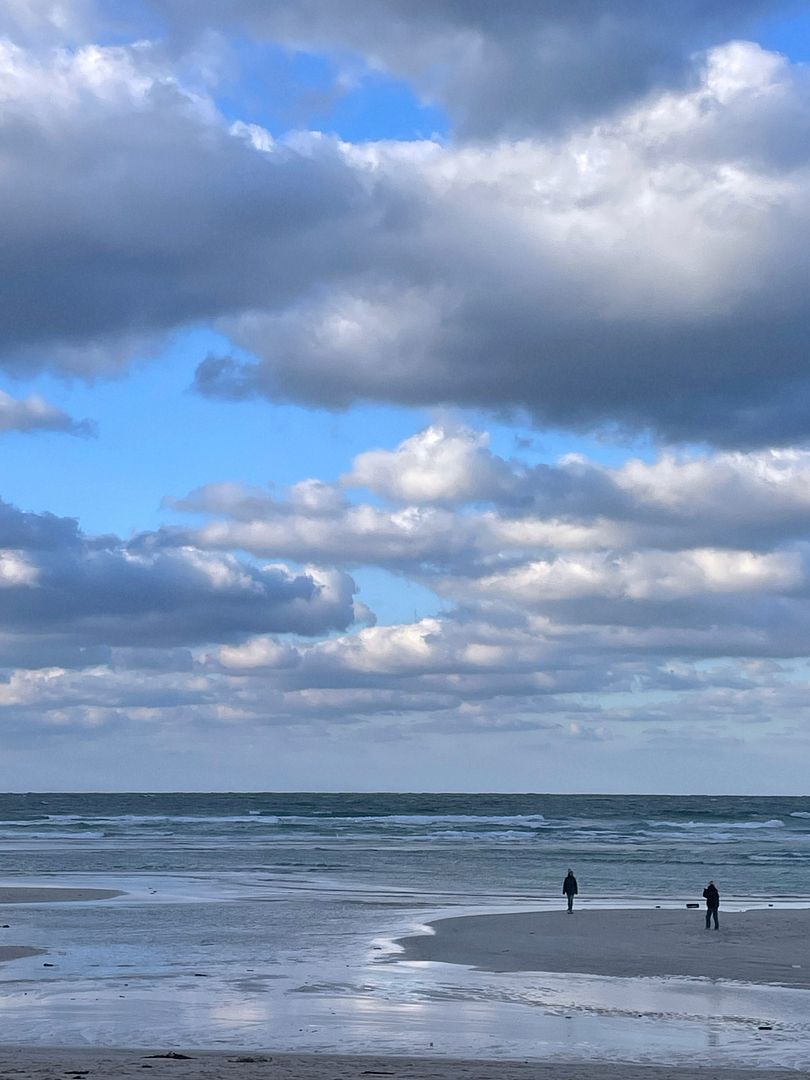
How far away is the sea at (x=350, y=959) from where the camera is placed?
19734 mm

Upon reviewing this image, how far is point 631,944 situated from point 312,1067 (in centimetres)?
1767

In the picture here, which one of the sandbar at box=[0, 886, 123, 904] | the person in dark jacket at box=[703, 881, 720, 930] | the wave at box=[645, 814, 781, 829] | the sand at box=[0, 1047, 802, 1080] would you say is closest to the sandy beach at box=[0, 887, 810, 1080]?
the sand at box=[0, 1047, 802, 1080]

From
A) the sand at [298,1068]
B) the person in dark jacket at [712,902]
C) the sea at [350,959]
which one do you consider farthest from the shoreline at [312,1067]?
the person in dark jacket at [712,902]

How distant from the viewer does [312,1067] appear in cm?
1673

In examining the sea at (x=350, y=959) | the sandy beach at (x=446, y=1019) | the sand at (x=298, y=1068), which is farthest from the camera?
the sea at (x=350, y=959)

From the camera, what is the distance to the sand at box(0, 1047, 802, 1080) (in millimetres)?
15820

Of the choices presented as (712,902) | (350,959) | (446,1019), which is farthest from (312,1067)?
(712,902)

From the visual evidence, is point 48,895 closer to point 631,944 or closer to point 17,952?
point 17,952

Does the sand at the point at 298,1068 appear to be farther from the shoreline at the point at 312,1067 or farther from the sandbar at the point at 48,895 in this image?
the sandbar at the point at 48,895

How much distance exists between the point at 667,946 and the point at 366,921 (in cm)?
924

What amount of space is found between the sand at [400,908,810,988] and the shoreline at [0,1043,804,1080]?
10607 millimetres

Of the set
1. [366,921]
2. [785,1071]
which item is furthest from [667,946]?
[785,1071]

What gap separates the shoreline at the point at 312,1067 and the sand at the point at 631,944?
1061cm

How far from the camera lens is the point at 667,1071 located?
56.3 feet
